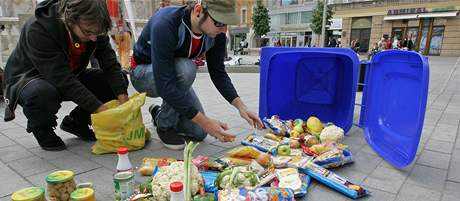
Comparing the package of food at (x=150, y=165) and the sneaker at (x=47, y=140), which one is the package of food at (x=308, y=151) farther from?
the sneaker at (x=47, y=140)

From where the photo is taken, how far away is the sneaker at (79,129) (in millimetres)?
2199

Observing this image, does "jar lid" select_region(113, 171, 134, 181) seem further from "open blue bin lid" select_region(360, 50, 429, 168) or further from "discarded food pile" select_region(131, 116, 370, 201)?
"open blue bin lid" select_region(360, 50, 429, 168)

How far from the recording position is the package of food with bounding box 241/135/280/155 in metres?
2.00

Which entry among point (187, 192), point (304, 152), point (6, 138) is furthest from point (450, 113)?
point (6, 138)

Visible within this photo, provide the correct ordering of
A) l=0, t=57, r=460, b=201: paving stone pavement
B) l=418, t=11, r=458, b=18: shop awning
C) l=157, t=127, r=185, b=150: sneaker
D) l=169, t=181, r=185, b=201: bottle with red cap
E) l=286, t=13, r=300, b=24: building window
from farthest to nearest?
l=286, t=13, r=300, b=24: building window
l=418, t=11, r=458, b=18: shop awning
l=157, t=127, r=185, b=150: sneaker
l=0, t=57, r=460, b=201: paving stone pavement
l=169, t=181, r=185, b=201: bottle with red cap

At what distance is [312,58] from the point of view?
Result: 2738 millimetres

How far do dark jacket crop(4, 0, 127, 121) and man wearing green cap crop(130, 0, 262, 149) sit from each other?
438 mm

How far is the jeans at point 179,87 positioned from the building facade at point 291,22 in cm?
2624

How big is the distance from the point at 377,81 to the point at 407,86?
0.46 m

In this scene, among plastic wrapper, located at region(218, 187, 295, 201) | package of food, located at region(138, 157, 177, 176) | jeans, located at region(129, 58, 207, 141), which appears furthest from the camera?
jeans, located at region(129, 58, 207, 141)

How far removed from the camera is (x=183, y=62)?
1.94m

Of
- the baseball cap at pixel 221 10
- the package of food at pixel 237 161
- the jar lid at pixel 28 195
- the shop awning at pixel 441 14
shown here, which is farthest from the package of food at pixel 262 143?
the shop awning at pixel 441 14

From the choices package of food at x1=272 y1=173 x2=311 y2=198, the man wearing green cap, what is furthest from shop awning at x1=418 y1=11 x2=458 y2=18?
package of food at x1=272 y1=173 x2=311 y2=198

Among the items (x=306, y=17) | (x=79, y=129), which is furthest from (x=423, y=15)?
(x=79, y=129)
